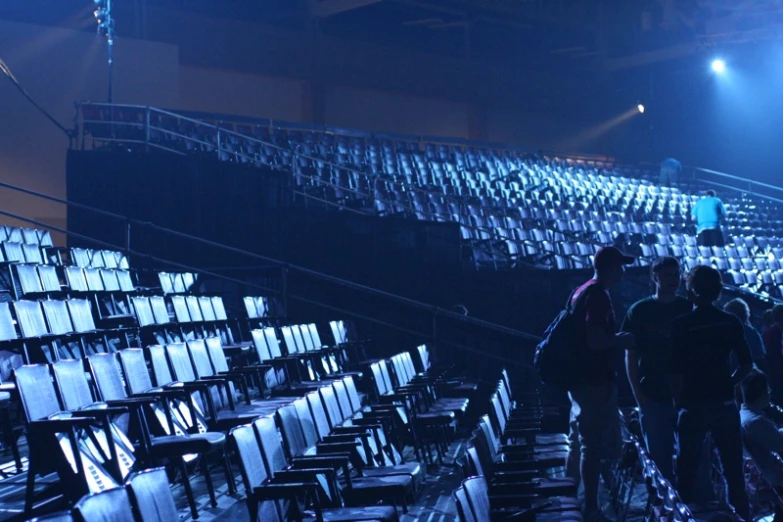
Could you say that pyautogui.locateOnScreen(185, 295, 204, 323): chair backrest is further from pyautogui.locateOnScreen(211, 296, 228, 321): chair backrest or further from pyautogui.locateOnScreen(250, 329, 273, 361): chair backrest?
pyautogui.locateOnScreen(250, 329, 273, 361): chair backrest

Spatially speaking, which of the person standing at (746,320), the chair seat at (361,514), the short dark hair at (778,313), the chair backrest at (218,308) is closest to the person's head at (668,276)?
the person standing at (746,320)

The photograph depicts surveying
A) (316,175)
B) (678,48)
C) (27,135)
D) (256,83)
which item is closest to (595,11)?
(678,48)

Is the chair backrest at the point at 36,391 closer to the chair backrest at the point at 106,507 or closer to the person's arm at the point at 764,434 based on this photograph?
the chair backrest at the point at 106,507

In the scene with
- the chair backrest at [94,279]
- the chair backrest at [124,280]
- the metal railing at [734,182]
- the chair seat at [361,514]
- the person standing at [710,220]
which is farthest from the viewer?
the metal railing at [734,182]

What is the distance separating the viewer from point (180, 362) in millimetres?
5395

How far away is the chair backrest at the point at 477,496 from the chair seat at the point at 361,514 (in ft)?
1.96

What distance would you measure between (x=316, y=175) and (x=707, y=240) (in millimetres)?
5552

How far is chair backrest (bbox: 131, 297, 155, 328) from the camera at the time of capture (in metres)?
6.70

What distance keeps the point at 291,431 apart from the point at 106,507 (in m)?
1.88

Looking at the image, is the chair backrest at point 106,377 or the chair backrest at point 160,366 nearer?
the chair backrest at point 106,377

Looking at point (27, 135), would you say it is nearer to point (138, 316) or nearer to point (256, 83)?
point (256, 83)

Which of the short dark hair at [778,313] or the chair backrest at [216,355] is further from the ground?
the chair backrest at [216,355]

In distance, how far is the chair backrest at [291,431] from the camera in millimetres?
4055

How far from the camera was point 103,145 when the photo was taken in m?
11.6
